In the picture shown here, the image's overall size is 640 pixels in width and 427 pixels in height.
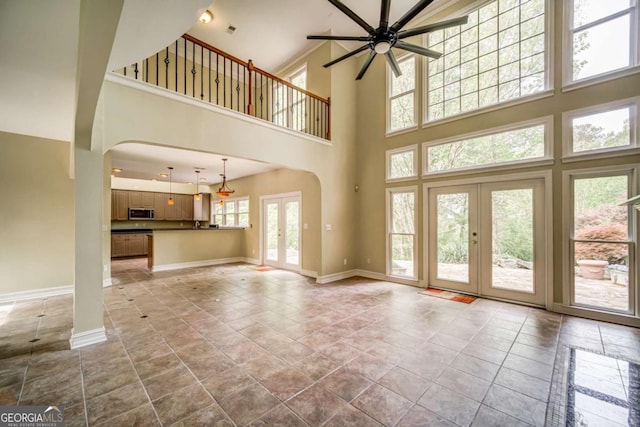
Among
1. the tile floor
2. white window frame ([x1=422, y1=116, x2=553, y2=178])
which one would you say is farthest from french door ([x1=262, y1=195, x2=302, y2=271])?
white window frame ([x1=422, y1=116, x2=553, y2=178])

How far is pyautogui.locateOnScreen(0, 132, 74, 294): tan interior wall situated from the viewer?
4305 mm

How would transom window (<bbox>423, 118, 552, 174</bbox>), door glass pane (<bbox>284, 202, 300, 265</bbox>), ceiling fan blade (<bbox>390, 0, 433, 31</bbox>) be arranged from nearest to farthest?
ceiling fan blade (<bbox>390, 0, 433, 31</bbox>), transom window (<bbox>423, 118, 552, 174</bbox>), door glass pane (<bbox>284, 202, 300, 265</bbox>)

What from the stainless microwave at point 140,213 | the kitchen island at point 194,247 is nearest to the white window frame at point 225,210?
the kitchen island at point 194,247

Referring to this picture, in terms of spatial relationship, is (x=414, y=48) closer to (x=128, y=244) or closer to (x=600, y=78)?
(x=600, y=78)

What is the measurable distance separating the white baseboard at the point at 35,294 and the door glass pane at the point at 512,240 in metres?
7.68

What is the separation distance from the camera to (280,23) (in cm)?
548

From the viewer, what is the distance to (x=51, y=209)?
15.3 feet

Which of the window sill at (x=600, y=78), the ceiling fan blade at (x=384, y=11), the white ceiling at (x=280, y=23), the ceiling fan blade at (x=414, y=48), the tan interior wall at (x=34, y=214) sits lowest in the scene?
the tan interior wall at (x=34, y=214)

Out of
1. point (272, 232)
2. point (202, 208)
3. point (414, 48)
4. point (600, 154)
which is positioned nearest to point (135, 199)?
point (202, 208)

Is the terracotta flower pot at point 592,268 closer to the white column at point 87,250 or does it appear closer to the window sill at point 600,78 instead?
the window sill at point 600,78

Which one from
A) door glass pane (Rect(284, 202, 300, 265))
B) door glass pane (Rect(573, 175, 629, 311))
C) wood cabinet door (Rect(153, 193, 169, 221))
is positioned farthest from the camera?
wood cabinet door (Rect(153, 193, 169, 221))

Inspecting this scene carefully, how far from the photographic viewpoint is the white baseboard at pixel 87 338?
2775mm

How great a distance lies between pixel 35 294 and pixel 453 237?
24.7ft

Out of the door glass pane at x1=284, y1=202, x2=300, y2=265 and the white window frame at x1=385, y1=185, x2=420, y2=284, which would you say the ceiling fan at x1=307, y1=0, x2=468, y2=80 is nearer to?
the white window frame at x1=385, y1=185, x2=420, y2=284
